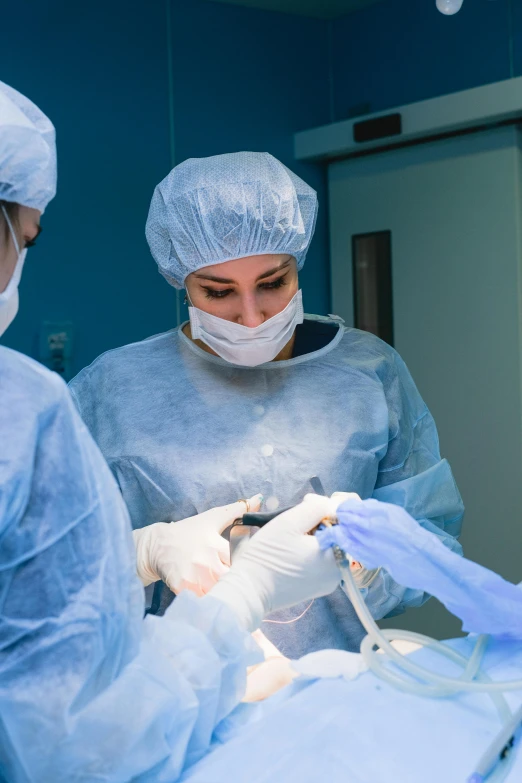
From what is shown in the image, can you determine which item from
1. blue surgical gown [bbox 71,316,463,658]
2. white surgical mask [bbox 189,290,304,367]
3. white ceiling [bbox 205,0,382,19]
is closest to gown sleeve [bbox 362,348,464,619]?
blue surgical gown [bbox 71,316,463,658]

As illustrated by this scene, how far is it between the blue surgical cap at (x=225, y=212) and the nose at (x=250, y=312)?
0.08m

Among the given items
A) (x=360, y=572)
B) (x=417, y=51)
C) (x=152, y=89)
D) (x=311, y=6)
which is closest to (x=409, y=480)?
(x=360, y=572)

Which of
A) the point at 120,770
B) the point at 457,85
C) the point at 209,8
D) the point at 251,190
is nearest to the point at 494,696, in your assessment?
the point at 120,770

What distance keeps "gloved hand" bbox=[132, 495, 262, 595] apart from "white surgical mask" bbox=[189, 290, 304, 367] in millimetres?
287

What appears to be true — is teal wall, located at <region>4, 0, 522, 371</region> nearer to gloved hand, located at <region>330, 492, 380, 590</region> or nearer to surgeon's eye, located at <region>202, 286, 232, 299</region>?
surgeon's eye, located at <region>202, 286, 232, 299</region>

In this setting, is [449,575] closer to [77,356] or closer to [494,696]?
[494,696]

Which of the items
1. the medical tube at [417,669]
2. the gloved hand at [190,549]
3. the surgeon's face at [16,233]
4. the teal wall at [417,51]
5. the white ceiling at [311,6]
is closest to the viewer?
the surgeon's face at [16,233]

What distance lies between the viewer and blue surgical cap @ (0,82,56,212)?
79 cm

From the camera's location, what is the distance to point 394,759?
2.63 ft

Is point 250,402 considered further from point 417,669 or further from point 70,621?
point 70,621

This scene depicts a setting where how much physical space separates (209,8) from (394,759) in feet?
8.18

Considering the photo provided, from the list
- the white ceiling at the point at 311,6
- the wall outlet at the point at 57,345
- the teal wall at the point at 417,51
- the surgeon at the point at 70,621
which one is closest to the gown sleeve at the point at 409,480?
the surgeon at the point at 70,621

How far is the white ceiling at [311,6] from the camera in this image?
105 inches

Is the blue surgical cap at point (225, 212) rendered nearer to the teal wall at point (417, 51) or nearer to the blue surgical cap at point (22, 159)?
the blue surgical cap at point (22, 159)
